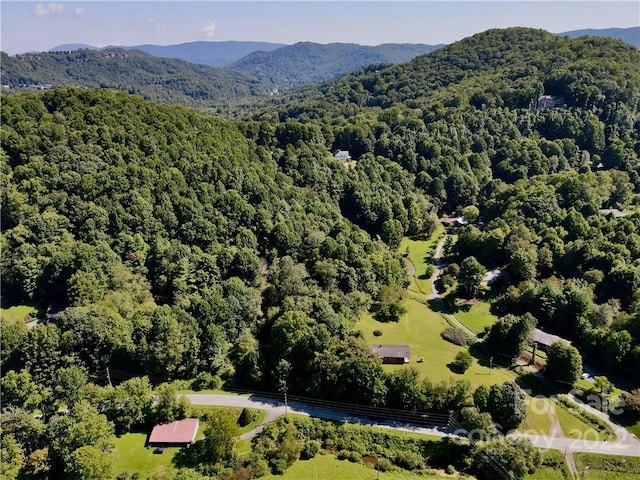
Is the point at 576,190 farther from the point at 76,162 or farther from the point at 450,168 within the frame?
the point at 76,162

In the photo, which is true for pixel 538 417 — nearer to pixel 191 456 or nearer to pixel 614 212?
pixel 191 456

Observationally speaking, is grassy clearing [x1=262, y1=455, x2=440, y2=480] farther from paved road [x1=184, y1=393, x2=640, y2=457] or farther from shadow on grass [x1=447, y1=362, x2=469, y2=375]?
shadow on grass [x1=447, y1=362, x2=469, y2=375]

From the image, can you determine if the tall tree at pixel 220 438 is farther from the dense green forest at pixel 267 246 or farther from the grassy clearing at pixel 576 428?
the grassy clearing at pixel 576 428

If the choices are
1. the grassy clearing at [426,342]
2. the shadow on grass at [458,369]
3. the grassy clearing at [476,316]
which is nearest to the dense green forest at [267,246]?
the grassy clearing at [476,316]

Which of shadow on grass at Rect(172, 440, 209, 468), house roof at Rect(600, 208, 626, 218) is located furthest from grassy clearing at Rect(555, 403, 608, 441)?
house roof at Rect(600, 208, 626, 218)

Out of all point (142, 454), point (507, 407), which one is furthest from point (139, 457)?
point (507, 407)

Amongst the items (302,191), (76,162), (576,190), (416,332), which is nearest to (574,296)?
(416,332)
